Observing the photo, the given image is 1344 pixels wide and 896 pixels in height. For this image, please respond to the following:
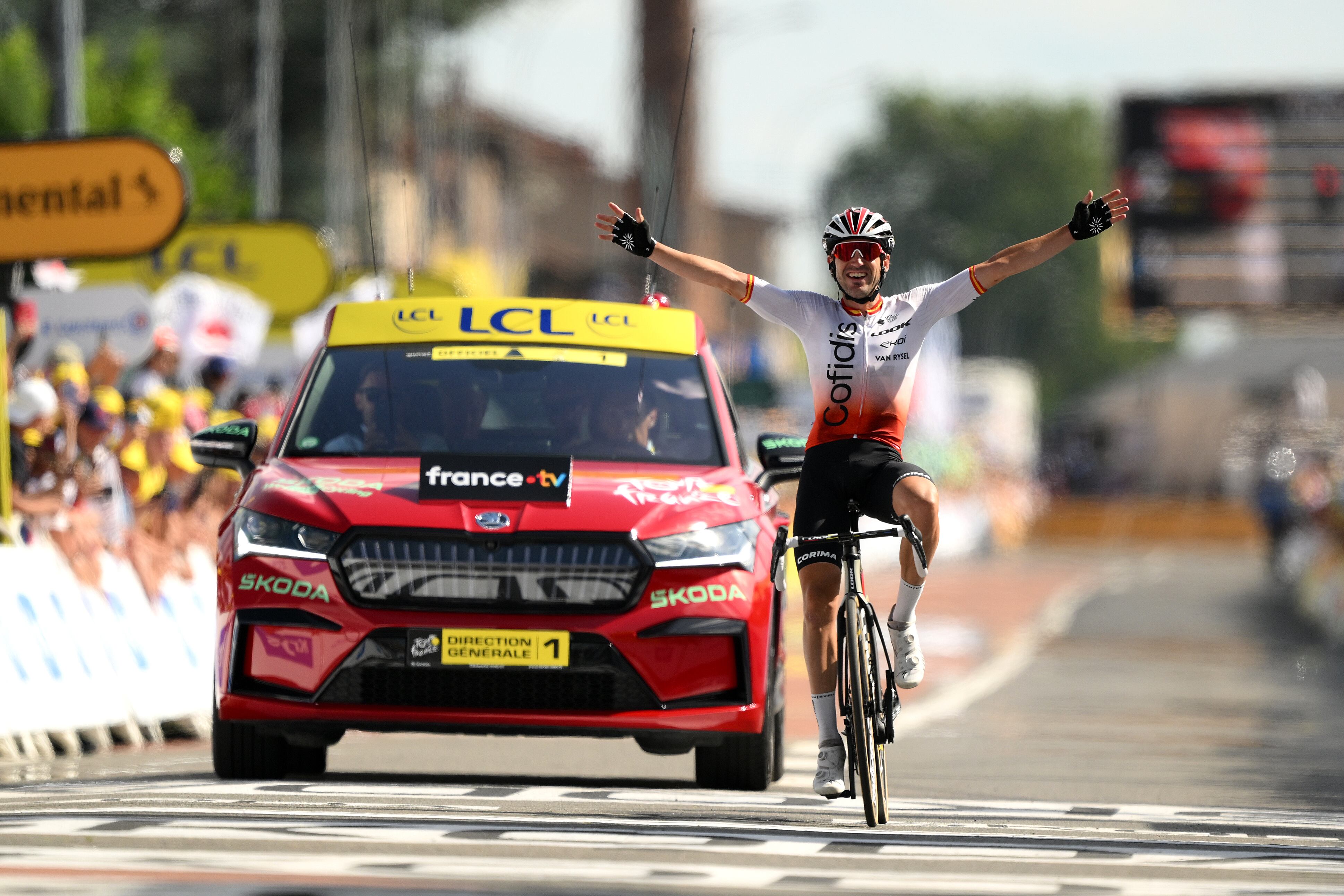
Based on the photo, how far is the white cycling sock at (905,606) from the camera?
9172 millimetres

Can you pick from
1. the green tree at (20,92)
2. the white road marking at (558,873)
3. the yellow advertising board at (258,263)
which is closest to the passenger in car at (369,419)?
the white road marking at (558,873)

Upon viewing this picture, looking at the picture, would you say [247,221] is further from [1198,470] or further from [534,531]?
[1198,470]

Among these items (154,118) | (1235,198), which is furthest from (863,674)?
(1235,198)

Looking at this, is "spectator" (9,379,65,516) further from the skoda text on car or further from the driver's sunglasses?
the driver's sunglasses

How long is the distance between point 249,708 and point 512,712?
3.11ft

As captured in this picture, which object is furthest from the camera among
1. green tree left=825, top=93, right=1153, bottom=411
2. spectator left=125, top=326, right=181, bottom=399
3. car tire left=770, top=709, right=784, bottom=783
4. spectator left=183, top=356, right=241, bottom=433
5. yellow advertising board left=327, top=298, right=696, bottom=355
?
green tree left=825, top=93, right=1153, bottom=411

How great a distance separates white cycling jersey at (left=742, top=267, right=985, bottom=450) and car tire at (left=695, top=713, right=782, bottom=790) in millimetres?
1289

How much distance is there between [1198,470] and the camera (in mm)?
96875

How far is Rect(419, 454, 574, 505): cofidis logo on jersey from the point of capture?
9602 millimetres

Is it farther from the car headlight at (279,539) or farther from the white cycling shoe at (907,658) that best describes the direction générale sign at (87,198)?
the white cycling shoe at (907,658)

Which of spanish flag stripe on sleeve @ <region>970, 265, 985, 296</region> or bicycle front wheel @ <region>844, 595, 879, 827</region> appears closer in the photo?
bicycle front wheel @ <region>844, 595, 879, 827</region>

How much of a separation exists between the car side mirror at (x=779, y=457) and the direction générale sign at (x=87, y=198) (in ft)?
23.9

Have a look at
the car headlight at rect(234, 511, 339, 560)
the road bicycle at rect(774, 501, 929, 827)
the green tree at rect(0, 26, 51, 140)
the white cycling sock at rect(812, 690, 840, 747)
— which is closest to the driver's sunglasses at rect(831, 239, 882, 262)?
the road bicycle at rect(774, 501, 929, 827)

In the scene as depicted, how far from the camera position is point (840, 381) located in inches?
363
